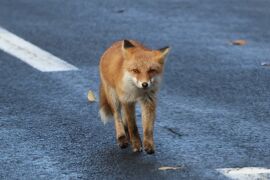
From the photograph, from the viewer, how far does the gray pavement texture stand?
6891mm

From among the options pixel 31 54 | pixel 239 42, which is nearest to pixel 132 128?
pixel 31 54

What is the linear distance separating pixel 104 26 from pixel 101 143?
5807mm

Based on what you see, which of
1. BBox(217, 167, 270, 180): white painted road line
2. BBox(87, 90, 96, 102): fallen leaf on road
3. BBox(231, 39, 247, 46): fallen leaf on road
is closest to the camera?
BBox(217, 167, 270, 180): white painted road line

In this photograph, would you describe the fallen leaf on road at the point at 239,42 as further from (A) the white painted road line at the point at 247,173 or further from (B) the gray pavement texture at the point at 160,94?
(A) the white painted road line at the point at 247,173

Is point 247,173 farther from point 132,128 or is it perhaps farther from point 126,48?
point 126,48

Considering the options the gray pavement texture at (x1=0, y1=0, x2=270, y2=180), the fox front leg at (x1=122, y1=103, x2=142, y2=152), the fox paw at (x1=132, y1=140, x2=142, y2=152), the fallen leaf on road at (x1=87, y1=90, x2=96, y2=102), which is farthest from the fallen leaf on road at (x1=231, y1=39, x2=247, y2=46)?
the fox paw at (x1=132, y1=140, x2=142, y2=152)

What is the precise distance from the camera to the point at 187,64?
10.7m

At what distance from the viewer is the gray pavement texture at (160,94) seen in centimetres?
689

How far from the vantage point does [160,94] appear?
9242 millimetres

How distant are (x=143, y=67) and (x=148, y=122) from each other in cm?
47

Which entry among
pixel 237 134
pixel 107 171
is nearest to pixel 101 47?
pixel 237 134

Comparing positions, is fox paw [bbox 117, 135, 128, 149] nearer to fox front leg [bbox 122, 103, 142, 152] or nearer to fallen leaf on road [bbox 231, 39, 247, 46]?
fox front leg [bbox 122, 103, 142, 152]

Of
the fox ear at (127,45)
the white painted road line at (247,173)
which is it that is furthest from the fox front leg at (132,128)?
the white painted road line at (247,173)

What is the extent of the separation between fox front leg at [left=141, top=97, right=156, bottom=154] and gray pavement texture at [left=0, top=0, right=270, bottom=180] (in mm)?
100
